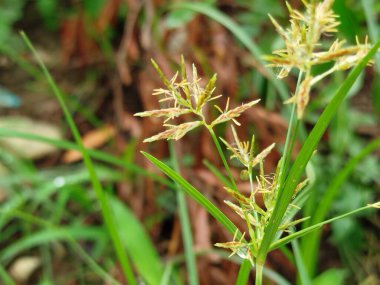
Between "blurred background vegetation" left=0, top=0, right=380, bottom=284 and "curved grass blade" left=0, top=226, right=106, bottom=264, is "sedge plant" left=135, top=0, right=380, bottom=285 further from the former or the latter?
"curved grass blade" left=0, top=226, right=106, bottom=264

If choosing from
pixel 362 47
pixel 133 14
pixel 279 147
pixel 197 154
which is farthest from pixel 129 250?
pixel 362 47

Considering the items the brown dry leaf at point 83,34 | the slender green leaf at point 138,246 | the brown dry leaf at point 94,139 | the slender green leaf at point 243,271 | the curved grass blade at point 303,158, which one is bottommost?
the brown dry leaf at point 94,139

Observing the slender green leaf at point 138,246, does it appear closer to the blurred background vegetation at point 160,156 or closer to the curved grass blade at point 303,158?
the blurred background vegetation at point 160,156

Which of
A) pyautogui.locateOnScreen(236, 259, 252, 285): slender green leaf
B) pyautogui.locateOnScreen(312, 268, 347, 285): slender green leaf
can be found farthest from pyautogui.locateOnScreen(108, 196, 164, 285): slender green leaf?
pyautogui.locateOnScreen(236, 259, 252, 285): slender green leaf

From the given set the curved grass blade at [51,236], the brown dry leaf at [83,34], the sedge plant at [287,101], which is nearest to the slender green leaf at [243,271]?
the sedge plant at [287,101]

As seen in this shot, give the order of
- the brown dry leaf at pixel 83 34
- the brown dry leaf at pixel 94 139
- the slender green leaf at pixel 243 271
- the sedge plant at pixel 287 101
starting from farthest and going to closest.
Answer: the brown dry leaf at pixel 83 34, the brown dry leaf at pixel 94 139, the slender green leaf at pixel 243 271, the sedge plant at pixel 287 101

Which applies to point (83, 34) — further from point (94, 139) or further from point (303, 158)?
point (303, 158)

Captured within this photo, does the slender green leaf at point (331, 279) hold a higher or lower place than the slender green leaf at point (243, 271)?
lower

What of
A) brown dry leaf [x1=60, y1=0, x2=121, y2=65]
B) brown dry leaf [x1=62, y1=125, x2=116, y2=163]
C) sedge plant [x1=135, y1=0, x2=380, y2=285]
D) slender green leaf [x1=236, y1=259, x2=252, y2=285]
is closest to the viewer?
sedge plant [x1=135, y1=0, x2=380, y2=285]

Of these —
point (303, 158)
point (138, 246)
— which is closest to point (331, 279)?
point (138, 246)
